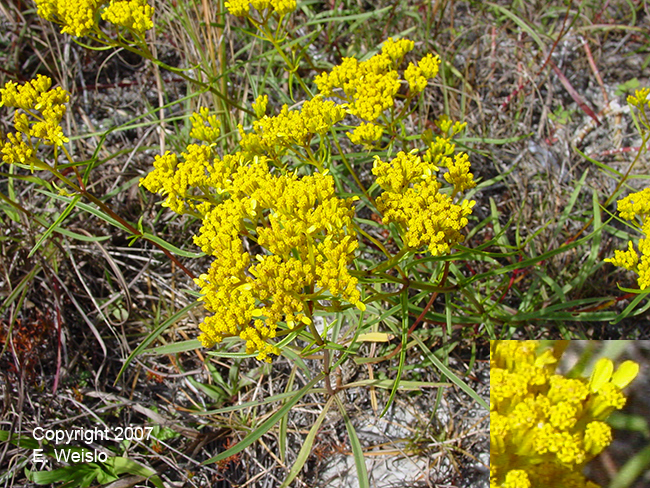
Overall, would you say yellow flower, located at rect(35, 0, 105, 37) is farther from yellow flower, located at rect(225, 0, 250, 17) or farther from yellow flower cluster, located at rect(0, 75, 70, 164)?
yellow flower, located at rect(225, 0, 250, 17)

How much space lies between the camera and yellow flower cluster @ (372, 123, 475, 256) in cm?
197

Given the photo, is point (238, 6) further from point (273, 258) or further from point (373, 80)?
point (273, 258)

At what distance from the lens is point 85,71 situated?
4.46 m

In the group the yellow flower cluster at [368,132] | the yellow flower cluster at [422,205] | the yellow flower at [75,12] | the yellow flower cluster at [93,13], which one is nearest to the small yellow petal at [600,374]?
the yellow flower cluster at [422,205]

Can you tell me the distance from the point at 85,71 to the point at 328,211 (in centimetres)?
361

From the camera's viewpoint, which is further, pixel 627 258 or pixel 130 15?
pixel 130 15

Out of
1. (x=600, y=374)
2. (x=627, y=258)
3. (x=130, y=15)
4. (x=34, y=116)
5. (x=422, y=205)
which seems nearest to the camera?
(x=600, y=374)

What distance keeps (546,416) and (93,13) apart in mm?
2967

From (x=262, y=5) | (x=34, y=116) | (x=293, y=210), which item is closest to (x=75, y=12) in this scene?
(x=34, y=116)

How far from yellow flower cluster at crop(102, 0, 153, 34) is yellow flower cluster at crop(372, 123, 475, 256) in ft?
4.97

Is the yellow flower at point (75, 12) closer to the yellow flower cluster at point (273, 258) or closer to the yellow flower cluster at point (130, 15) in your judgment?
the yellow flower cluster at point (130, 15)

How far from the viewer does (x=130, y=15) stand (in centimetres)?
262

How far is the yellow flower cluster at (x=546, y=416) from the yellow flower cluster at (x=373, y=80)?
4.59ft

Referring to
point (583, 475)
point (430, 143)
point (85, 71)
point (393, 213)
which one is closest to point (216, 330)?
point (393, 213)
